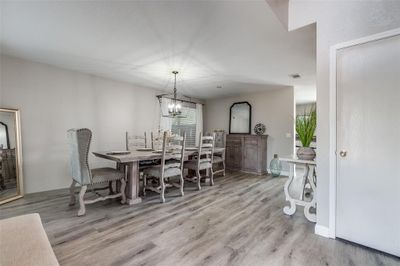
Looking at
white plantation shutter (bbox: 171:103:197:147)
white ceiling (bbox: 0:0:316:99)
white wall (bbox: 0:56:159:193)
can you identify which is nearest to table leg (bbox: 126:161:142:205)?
white wall (bbox: 0:56:159:193)

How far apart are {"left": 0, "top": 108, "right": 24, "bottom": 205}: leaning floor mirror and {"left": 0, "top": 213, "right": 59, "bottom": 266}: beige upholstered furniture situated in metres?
2.49

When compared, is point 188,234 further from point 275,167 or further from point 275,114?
point 275,114

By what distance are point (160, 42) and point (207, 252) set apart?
8.28 ft

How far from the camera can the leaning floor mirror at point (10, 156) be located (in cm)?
297

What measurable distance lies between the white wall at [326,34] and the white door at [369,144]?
4.2 inches

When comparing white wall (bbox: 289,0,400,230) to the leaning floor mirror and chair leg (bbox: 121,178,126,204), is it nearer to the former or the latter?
chair leg (bbox: 121,178,126,204)

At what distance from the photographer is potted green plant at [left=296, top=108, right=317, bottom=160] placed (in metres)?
2.44

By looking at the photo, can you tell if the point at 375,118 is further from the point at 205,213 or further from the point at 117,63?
the point at 117,63

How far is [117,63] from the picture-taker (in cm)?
336

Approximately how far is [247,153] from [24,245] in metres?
4.87

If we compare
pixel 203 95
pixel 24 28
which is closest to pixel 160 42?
pixel 24 28

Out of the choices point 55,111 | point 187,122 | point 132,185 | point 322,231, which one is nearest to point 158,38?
point 132,185

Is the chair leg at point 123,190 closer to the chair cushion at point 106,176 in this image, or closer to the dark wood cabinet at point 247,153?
the chair cushion at point 106,176

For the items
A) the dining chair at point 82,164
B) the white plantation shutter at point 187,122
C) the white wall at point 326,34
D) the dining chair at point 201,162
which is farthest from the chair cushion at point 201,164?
the white wall at point 326,34
